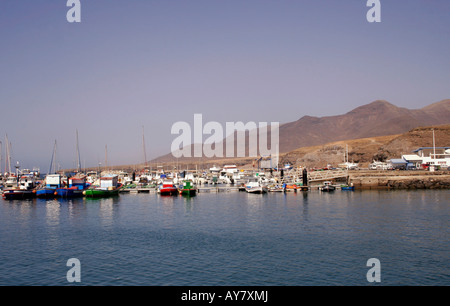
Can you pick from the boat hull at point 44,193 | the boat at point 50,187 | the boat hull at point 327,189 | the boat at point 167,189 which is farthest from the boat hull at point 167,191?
the boat hull at point 327,189

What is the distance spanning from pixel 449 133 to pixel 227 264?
428ft

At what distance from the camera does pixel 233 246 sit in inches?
1115

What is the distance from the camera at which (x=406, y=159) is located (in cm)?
9756

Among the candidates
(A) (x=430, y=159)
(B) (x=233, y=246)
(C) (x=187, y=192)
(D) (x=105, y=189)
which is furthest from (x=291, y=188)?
(B) (x=233, y=246)

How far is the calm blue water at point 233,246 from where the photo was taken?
21.3 m

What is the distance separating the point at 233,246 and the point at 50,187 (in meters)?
63.7

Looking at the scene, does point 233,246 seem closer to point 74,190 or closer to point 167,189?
point 167,189

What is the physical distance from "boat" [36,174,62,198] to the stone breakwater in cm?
6554

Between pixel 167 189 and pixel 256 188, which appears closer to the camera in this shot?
pixel 167 189

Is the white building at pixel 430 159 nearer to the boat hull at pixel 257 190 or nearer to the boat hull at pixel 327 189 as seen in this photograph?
the boat hull at pixel 327 189

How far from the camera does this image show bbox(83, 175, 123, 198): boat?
72.9 metres

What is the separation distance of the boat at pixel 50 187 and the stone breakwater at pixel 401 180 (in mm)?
65536
